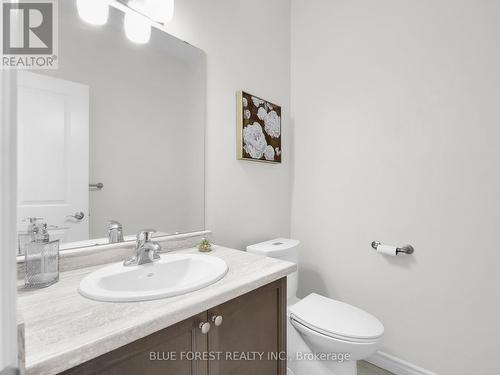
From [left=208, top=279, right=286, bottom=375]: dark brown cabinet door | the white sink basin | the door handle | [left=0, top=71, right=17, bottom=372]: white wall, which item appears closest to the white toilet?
[left=208, top=279, right=286, bottom=375]: dark brown cabinet door

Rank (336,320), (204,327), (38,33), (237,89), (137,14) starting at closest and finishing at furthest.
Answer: (204,327), (38,33), (137,14), (336,320), (237,89)

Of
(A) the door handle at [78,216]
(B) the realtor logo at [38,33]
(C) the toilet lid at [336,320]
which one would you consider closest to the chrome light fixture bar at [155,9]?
(B) the realtor logo at [38,33]

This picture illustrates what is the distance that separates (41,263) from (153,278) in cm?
36

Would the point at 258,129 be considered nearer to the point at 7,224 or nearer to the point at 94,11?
the point at 94,11

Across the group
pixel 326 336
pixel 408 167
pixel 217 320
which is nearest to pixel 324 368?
pixel 326 336

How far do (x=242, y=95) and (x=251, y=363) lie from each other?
1411 mm

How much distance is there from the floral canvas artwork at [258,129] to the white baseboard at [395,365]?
1454 millimetres

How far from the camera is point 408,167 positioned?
4.96ft

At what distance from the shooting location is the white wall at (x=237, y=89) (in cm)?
146

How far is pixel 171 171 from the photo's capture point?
4.30ft

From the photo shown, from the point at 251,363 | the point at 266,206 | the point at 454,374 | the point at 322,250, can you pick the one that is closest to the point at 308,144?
the point at 266,206

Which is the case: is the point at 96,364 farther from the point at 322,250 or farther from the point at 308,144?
the point at 308,144

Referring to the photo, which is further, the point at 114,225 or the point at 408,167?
the point at 408,167

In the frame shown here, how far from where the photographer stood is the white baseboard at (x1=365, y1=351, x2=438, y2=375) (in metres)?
1.48
